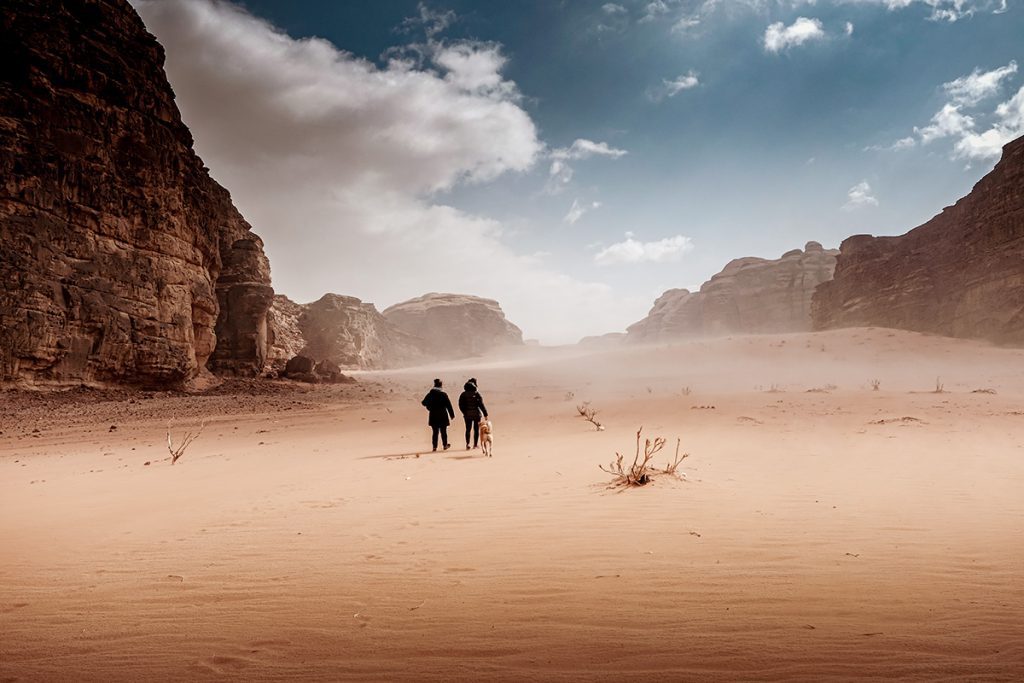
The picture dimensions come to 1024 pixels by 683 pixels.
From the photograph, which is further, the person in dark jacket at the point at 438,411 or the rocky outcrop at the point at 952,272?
the rocky outcrop at the point at 952,272

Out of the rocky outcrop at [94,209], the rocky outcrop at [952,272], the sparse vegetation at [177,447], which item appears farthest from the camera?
the rocky outcrop at [952,272]

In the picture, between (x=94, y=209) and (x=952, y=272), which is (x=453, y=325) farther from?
(x=94, y=209)

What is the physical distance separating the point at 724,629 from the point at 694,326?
115 meters

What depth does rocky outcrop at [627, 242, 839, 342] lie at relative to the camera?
92750mm

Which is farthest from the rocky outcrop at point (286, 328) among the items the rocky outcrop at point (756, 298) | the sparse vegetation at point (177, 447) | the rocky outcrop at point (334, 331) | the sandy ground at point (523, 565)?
the rocky outcrop at point (756, 298)

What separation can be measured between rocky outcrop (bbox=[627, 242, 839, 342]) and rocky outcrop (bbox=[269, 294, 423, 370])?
221 ft

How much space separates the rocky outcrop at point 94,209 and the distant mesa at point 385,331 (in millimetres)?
10379

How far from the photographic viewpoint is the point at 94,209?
67.6 feet

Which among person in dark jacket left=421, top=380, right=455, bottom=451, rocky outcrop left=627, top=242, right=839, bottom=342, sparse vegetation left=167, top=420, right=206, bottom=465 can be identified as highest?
rocky outcrop left=627, top=242, right=839, bottom=342

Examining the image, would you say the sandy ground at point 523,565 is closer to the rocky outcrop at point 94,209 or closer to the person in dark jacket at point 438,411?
the person in dark jacket at point 438,411

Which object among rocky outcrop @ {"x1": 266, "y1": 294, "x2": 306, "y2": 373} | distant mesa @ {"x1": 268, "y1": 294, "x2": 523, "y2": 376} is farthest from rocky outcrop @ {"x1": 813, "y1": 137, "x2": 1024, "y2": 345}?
rocky outcrop @ {"x1": 266, "y1": 294, "x2": 306, "y2": 373}

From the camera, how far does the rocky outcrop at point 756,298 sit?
92750mm

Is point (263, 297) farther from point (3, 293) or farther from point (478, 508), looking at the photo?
point (478, 508)

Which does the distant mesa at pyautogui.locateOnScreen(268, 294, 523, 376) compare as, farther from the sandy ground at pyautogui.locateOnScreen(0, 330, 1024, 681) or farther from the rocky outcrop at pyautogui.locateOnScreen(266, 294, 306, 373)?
the sandy ground at pyautogui.locateOnScreen(0, 330, 1024, 681)
